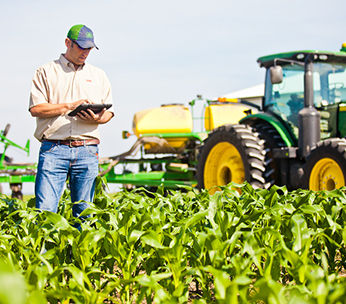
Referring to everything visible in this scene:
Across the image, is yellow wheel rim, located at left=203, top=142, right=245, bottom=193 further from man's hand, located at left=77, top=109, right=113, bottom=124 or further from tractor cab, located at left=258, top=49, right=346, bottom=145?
man's hand, located at left=77, top=109, right=113, bottom=124

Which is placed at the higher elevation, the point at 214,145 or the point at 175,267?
the point at 214,145

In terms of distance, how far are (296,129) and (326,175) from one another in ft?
3.07

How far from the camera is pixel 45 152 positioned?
148 inches

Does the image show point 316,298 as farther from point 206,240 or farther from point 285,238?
point 285,238

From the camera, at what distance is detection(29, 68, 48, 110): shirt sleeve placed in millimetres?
3688

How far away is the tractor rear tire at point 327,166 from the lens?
581 centimetres

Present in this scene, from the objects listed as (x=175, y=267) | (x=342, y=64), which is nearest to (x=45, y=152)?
(x=175, y=267)

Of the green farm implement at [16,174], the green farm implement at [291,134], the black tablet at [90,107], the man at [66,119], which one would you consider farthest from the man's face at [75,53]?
the green farm implement at [16,174]

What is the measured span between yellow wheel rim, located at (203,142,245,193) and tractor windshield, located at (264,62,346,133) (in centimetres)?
86

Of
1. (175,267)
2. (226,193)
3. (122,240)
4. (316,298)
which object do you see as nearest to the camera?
(316,298)

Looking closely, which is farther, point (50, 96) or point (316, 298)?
point (50, 96)

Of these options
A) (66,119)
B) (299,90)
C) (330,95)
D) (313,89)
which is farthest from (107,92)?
(330,95)

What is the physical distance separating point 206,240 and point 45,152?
1.52 metres

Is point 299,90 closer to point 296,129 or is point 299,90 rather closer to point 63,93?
point 296,129
